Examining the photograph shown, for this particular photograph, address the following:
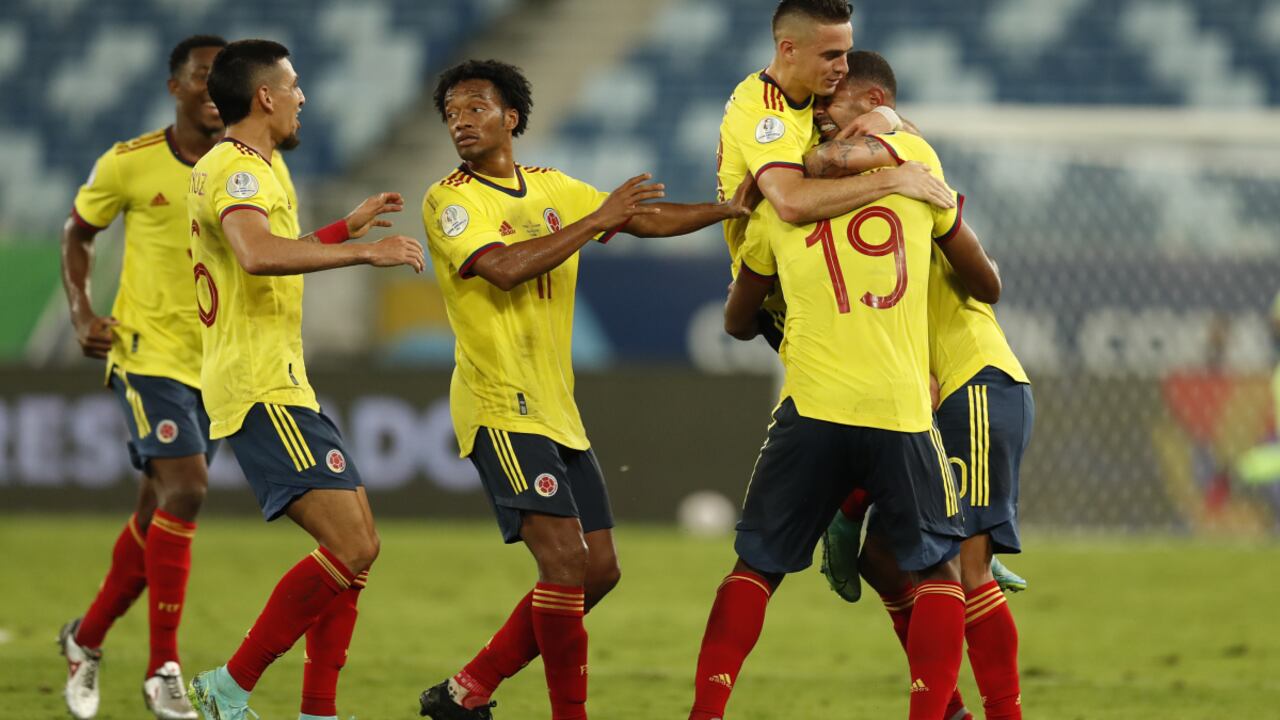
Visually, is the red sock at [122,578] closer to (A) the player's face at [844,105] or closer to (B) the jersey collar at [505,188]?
(B) the jersey collar at [505,188]

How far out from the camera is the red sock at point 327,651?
5.11 metres

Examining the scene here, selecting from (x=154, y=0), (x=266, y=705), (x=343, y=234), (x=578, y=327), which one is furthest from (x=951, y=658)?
(x=154, y=0)

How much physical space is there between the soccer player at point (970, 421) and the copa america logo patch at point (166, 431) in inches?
93.8

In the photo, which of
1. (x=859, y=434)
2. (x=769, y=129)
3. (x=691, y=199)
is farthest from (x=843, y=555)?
(x=691, y=199)

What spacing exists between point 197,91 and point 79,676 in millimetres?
2086

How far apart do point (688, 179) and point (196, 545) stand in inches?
242

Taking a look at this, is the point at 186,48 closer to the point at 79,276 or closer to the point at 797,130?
the point at 79,276

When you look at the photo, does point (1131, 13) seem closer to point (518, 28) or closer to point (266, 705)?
point (518, 28)

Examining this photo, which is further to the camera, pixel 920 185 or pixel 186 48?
Answer: pixel 186 48

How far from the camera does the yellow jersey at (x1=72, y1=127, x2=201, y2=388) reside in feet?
20.2

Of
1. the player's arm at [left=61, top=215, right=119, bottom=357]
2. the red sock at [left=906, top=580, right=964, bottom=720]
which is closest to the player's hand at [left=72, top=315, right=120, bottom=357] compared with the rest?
the player's arm at [left=61, top=215, right=119, bottom=357]

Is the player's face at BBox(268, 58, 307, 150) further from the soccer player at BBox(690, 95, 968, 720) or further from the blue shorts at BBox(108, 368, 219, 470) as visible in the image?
the soccer player at BBox(690, 95, 968, 720)

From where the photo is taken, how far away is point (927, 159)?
15.3ft

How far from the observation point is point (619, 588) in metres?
9.53
